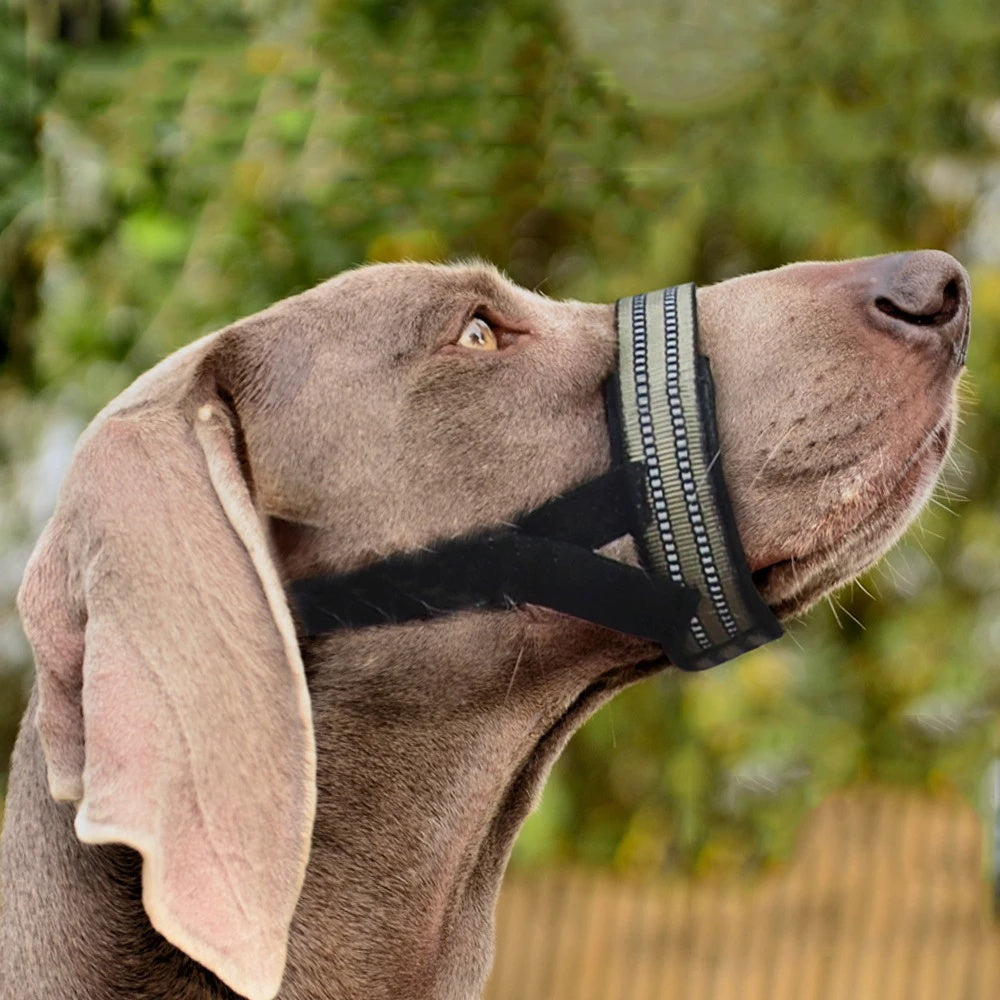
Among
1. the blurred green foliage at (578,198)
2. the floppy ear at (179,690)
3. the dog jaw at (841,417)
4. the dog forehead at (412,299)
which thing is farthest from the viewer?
the blurred green foliage at (578,198)

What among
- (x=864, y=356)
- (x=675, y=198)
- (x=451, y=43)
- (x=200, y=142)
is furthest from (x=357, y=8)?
(x=864, y=356)

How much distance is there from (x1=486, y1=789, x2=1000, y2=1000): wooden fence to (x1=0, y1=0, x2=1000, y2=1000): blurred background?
0.01 metres

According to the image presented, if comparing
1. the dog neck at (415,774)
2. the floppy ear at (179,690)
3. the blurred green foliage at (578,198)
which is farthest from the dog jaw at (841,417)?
the blurred green foliage at (578,198)

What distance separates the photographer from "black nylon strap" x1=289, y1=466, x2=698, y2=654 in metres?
2.57

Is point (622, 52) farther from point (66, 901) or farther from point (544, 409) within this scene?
point (66, 901)

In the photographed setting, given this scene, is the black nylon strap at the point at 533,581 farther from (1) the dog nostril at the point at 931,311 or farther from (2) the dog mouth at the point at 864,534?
(1) the dog nostril at the point at 931,311

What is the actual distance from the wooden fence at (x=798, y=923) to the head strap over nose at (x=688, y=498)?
12.3ft

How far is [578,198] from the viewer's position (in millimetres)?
5633

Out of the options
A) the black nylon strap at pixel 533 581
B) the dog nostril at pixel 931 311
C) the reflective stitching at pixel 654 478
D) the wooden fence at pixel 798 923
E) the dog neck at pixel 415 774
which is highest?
the dog nostril at pixel 931 311

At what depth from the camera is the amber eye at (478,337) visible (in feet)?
8.96

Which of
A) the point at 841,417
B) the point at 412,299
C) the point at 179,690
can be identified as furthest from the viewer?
the point at 412,299

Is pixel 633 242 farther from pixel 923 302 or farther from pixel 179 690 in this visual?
pixel 179 690

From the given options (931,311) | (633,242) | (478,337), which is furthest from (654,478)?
(633,242)

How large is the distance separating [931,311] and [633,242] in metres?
3.08
